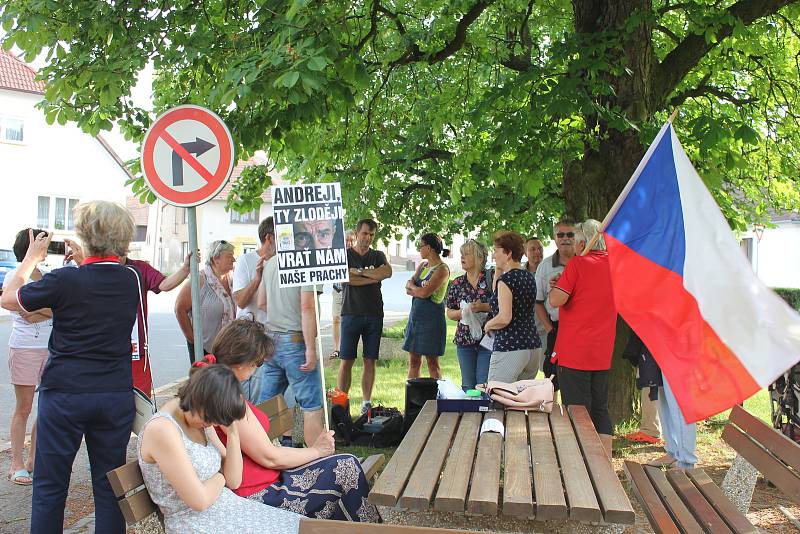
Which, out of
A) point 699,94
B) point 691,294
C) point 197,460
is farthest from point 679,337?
point 699,94

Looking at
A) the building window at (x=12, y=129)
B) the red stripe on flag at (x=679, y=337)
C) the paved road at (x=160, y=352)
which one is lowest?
the paved road at (x=160, y=352)

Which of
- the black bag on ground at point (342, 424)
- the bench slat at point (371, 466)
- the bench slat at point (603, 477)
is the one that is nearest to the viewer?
the bench slat at point (603, 477)

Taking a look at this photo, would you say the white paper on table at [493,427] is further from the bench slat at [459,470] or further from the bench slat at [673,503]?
the bench slat at [673,503]

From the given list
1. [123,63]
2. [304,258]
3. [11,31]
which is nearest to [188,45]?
[123,63]

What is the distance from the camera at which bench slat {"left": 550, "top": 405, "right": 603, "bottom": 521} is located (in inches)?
131

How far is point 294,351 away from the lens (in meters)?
6.53

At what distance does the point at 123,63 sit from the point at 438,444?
390 centimetres

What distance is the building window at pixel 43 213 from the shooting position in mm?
33781

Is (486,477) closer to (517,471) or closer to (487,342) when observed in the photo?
(517,471)

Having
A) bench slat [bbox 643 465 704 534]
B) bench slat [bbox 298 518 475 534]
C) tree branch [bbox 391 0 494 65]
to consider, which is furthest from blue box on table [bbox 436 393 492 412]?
tree branch [bbox 391 0 494 65]

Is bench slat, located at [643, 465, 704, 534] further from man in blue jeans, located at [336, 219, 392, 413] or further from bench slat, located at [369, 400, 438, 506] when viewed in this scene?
man in blue jeans, located at [336, 219, 392, 413]

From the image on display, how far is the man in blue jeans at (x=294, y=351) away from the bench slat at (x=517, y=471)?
5.87 feet

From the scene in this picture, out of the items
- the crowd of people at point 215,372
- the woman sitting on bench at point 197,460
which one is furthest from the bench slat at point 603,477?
the woman sitting on bench at point 197,460

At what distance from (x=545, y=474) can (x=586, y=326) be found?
2.35 m
